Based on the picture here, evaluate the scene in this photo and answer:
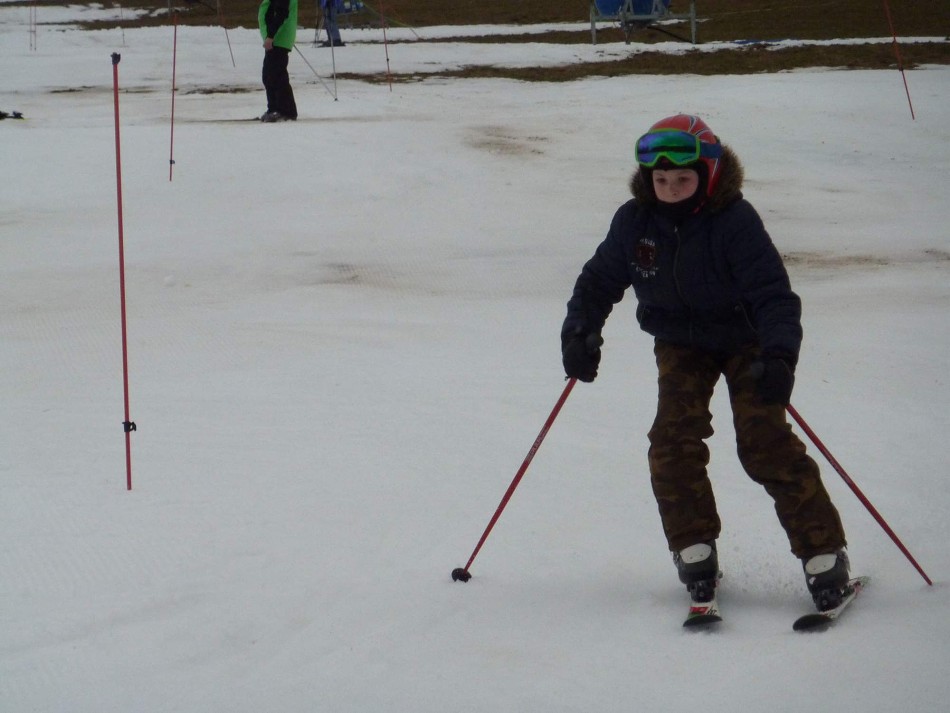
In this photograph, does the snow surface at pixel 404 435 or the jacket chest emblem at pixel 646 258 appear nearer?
the snow surface at pixel 404 435

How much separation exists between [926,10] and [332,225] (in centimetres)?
1887

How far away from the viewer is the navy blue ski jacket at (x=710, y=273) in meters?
2.81

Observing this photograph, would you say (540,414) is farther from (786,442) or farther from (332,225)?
(332,225)

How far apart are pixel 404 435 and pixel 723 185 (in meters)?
1.98

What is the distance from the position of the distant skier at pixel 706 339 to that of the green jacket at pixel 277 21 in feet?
30.0

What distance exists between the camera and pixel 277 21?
1131 cm

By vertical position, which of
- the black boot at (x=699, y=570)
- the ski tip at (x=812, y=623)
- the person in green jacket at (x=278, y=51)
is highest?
the person in green jacket at (x=278, y=51)

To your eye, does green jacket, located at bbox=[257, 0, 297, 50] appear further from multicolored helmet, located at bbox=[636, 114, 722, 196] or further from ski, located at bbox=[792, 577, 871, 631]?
ski, located at bbox=[792, 577, 871, 631]

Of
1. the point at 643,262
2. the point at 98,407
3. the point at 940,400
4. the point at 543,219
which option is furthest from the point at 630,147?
the point at 643,262

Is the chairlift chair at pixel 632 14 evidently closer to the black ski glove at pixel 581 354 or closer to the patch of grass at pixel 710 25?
the patch of grass at pixel 710 25

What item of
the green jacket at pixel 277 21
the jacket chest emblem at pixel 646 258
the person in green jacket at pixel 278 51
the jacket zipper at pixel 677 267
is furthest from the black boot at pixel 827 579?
the green jacket at pixel 277 21

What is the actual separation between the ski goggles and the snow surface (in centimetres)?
126

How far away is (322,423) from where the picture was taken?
14.9 ft

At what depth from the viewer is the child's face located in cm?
289
